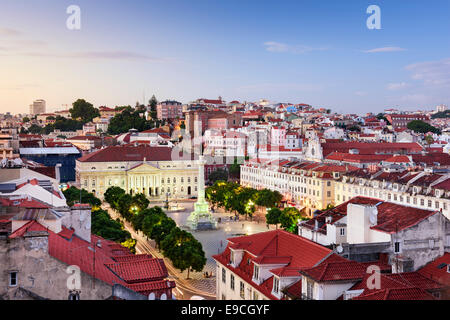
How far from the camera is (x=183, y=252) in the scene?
3603cm

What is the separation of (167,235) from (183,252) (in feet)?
15.2

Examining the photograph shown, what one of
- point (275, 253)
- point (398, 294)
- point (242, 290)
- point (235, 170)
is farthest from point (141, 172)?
point (398, 294)

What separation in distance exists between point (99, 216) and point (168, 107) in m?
151

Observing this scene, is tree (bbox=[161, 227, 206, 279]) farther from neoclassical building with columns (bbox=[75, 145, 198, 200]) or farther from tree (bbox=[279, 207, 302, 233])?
neoclassical building with columns (bbox=[75, 145, 198, 200])

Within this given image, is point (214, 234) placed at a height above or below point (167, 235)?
below

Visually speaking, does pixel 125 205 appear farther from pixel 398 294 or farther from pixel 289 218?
pixel 398 294

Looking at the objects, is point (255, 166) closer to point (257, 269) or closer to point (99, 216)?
point (99, 216)

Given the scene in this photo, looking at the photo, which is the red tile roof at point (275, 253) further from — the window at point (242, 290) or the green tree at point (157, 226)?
the green tree at point (157, 226)

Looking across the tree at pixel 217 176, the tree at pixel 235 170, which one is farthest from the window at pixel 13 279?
the tree at pixel 235 170

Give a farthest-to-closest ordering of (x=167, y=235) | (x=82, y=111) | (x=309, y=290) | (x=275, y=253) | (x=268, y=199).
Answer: (x=82, y=111)
(x=268, y=199)
(x=167, y=235)
(x=275, y=253)
(x=309, y=290)

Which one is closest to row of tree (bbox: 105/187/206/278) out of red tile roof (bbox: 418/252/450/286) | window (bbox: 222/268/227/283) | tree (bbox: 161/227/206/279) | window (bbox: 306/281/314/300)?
tree (bbox: 161/227/206/279)

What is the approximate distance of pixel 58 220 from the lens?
65.1 ft

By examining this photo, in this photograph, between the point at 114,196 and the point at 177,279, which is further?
the point at 114,196

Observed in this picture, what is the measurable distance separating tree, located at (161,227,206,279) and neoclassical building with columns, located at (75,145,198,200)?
52.2 meters
